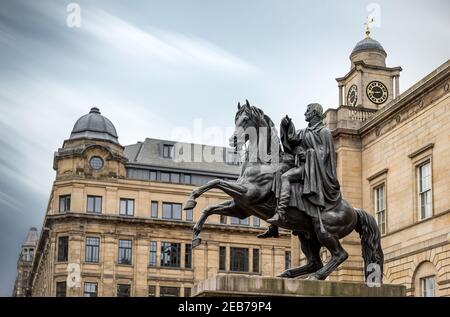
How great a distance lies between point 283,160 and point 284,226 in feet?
4.24

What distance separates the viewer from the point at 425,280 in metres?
40.9

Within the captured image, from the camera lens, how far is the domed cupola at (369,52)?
5512 centimetres

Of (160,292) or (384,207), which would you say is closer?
(384,207)

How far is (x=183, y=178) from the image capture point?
80.1 m

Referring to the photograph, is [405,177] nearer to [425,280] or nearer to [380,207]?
[380,207]

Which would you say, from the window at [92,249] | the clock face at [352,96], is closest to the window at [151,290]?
the window at [92,249]

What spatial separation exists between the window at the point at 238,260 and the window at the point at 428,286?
129 ft

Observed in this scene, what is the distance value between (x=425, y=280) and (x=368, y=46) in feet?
64.2

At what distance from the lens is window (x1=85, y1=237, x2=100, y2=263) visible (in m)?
75.1
